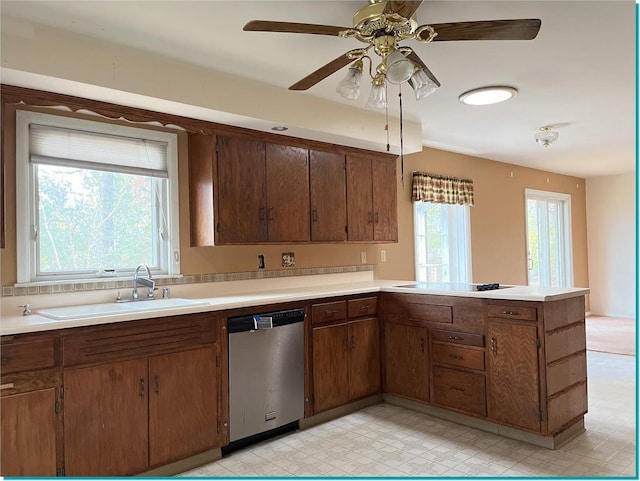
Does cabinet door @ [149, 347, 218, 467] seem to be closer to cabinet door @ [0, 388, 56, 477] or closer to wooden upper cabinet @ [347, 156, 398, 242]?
cabinet door @ [0, 388, 56, 477]

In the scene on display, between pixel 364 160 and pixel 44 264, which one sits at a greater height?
pixel 364 160

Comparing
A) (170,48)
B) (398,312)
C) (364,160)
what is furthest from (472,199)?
(170,48)

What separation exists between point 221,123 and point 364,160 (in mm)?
1423

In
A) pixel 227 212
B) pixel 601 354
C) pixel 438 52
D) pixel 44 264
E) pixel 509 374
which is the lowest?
pixel 601 354

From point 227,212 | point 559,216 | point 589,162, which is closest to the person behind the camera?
point 227,212

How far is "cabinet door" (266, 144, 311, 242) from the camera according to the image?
11.6ft

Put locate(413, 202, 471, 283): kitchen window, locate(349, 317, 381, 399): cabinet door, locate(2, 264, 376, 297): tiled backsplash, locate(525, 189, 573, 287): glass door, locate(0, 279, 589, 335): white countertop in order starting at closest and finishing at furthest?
locate(0, 279, 589, 335): white countertop → locate(2, 264, 376, 297): tiled backsplash → locate(349, 317, 381, 399): cabinet door → locate(413, 202, 471, 283): kitchen window → locate(525, 189, 573, 287): glass door

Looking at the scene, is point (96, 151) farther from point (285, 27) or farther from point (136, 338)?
point (285, 27)

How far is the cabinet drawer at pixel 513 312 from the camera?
9.34 feet

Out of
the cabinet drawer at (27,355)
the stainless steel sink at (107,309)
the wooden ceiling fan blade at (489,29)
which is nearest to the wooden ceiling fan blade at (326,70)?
the wooden ceiling fan blade at (489,29)

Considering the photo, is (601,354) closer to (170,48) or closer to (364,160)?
(364,160)

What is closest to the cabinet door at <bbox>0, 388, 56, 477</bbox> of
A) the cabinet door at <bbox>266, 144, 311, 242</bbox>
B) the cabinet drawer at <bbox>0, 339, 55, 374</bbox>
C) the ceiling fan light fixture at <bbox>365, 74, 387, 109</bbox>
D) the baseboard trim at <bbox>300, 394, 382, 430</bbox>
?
the cabinet drawer at <bbox>0, 339, 55, 374</bbox>

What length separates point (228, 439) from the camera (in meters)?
2.83

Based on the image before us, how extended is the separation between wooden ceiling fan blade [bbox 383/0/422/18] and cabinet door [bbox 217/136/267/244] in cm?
168
